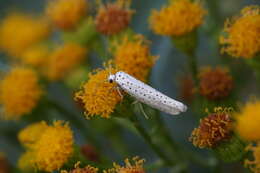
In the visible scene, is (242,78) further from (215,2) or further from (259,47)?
(259,47)

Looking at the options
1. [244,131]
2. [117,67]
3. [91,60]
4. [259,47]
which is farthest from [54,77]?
[244,131]

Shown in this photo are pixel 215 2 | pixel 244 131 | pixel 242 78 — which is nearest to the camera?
pixel 244 131

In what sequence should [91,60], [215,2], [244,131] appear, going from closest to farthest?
1. [244,131]
2. [215,2]
3. [91,60]

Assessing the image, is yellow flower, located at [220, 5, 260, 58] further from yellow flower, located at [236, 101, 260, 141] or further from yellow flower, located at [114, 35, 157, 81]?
yellow flower, located at [236, 101, 260, 141]

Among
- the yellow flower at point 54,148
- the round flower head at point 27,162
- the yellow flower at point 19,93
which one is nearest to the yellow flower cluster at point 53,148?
the yellow flower at point 54,148

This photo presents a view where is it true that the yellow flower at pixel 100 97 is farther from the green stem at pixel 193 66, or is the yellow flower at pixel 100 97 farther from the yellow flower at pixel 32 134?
the green stem at pixel 193 66

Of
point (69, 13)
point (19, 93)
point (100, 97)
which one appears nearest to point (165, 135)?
point (100, 97)
